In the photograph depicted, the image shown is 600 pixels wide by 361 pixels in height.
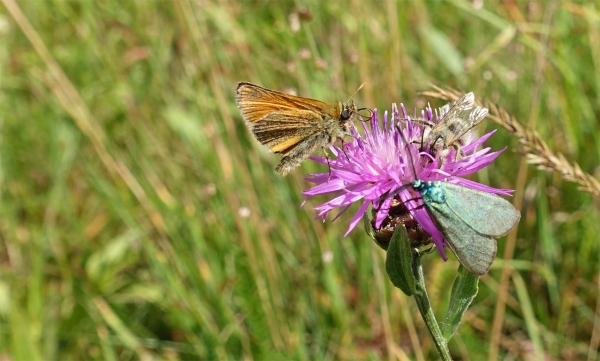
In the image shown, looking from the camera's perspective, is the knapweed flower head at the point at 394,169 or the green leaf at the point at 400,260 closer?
the green leaf at the point at 400,260

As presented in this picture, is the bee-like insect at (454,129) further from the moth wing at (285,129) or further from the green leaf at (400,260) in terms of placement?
the moth wing at (285,129)

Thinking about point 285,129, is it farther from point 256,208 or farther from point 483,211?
point 483,211

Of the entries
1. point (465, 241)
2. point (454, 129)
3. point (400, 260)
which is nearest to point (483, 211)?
point (465, 241)

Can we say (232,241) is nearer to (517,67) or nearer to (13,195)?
(13,195)

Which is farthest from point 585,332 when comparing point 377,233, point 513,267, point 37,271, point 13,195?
point 13,195

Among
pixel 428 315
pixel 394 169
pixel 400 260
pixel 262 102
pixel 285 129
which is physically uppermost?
pixel 262 102

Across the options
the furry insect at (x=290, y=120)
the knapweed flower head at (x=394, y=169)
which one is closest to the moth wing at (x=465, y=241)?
the knapweed flower head at (x=394, y=169)
